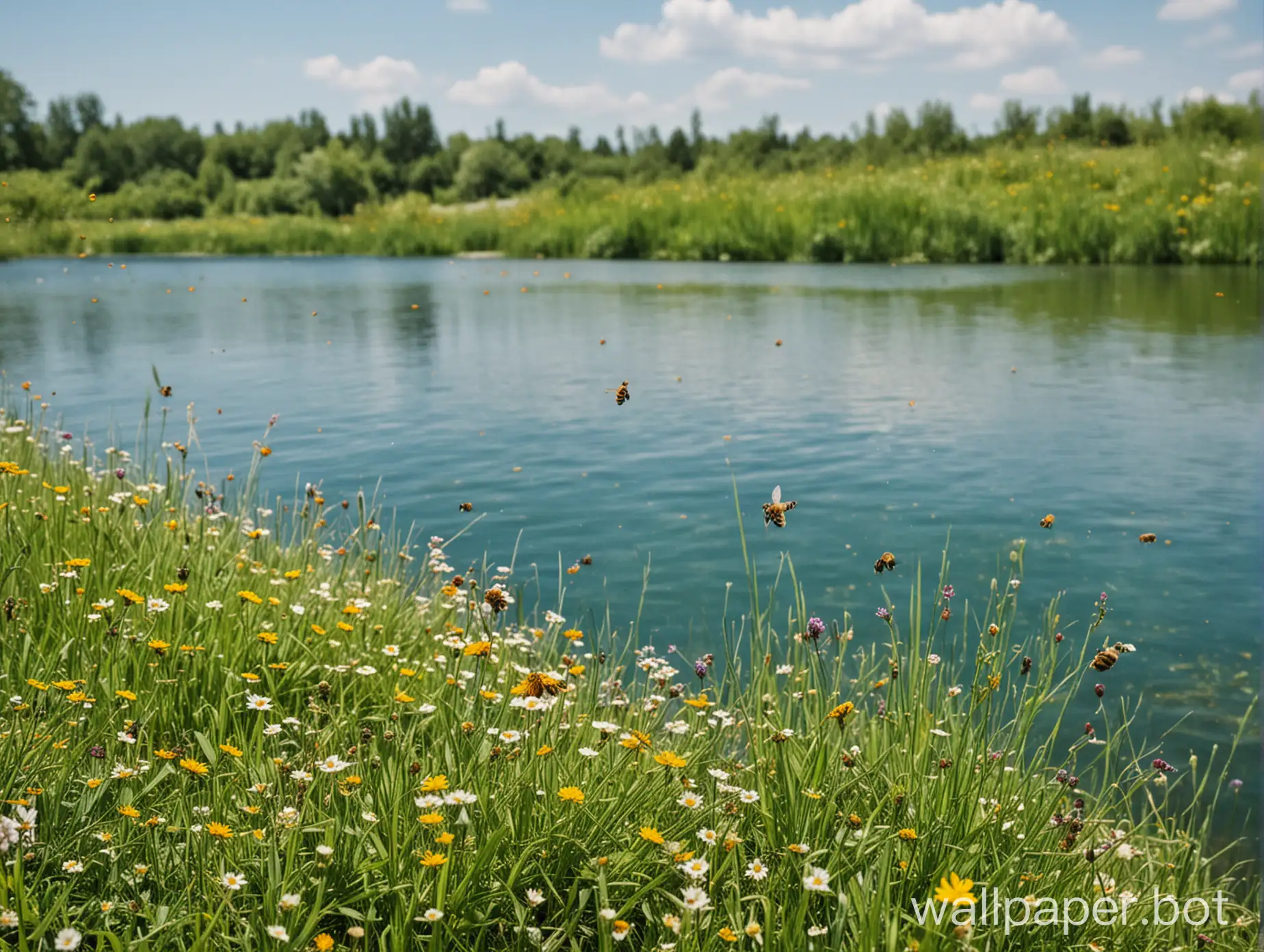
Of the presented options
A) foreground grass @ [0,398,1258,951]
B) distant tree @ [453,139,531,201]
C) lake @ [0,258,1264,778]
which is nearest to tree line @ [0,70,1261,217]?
distant tree @ [453,139,531,201]

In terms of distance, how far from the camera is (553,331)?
14.3m

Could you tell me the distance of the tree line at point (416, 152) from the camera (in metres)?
34.2

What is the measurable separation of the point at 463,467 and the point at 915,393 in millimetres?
4341

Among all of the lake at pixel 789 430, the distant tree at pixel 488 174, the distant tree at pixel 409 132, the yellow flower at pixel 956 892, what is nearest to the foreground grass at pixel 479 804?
the yellow flower at pixel 956 892

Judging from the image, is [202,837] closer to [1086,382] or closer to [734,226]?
[1086,382]

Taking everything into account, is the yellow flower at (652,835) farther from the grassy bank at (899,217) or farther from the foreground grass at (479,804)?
the grassy bank at (899,217)

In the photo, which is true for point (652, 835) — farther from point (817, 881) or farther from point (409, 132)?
point (409, 132)

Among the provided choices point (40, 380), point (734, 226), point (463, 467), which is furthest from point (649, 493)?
point (734, 226)

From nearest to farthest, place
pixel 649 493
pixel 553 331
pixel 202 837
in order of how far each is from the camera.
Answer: pixel 202 837 → pixel 649 493 → pixel 553 331

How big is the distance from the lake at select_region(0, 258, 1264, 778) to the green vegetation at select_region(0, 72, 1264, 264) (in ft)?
9.81

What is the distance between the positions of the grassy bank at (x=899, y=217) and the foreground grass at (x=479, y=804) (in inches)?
723

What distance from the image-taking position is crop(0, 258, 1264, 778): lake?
5348mm

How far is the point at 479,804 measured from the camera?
236cm

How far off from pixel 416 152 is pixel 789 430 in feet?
235
